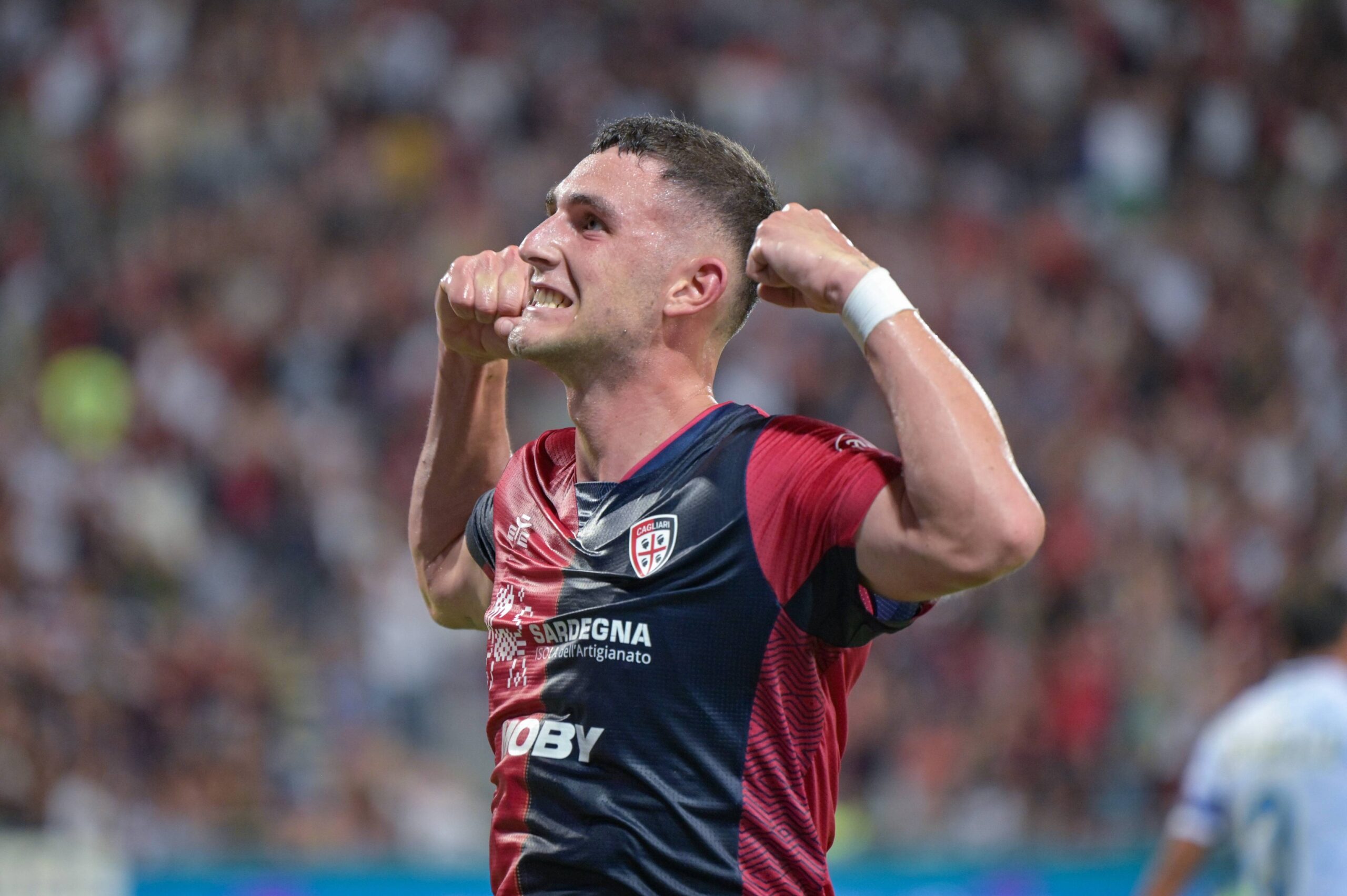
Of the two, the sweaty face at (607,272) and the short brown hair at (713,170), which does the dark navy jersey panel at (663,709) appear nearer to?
the sweaty face at (607,272)

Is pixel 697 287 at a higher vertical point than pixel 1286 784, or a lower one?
higher

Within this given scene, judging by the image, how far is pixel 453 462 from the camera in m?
3.56

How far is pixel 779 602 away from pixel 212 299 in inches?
343

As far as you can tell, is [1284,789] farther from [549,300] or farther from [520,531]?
[549,300]

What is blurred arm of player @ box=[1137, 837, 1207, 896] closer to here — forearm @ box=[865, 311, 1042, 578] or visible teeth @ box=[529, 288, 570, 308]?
forearm @ box=[865, 311, 1042, 578]

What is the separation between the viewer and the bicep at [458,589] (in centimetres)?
341

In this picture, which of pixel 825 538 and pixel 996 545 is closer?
pixel 996 545

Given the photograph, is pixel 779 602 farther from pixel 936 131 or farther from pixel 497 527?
pixel 936 131

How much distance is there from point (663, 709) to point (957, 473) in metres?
0.65

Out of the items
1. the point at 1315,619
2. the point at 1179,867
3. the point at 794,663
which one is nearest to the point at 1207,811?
the point at 1179,867

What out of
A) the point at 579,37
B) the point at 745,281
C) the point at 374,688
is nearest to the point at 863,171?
the point at 579,37

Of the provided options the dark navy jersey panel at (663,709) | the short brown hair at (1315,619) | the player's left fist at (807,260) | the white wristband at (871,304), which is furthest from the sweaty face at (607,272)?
the short brown hair at (1315,619)

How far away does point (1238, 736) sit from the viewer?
538cm

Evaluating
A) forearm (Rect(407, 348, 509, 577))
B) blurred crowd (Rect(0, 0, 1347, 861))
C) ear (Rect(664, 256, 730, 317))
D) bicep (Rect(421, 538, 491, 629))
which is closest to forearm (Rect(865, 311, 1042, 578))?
ear (Rect(664, 256, 730, 317))
